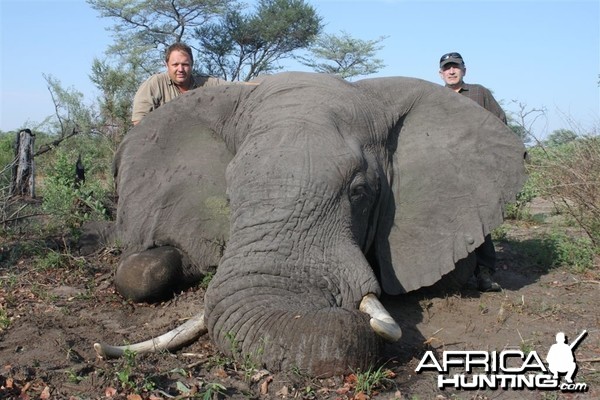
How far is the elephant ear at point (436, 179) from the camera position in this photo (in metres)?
5.42

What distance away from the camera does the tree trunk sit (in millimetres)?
10797

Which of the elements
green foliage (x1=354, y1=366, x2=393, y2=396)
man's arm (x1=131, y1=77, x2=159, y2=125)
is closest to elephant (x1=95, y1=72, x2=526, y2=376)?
green foliage (x1=354, y1=366, x2=393, y2=396)

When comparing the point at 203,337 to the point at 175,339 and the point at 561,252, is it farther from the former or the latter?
the point at 561,252

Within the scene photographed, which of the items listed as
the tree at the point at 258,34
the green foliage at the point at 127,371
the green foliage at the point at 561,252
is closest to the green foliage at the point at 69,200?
the green foliage at the point at 127,371

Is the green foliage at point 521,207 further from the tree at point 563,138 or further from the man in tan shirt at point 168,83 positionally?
the man in tan shirt at point 168,83

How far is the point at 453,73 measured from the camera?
7.42 m

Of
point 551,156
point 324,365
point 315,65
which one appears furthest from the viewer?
point 315,65

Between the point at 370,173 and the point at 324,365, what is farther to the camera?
the point at 370,173

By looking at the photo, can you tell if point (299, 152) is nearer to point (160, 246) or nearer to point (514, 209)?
point (160, 246)

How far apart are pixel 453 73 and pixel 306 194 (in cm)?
357

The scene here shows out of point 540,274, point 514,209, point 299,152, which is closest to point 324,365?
point 299,152

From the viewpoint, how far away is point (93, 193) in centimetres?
929

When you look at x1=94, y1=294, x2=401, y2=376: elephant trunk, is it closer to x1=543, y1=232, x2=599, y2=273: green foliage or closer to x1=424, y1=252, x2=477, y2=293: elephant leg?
x1=424, y1=252, x2=477, y2=293: elephant leg

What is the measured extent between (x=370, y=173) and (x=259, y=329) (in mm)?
1640
